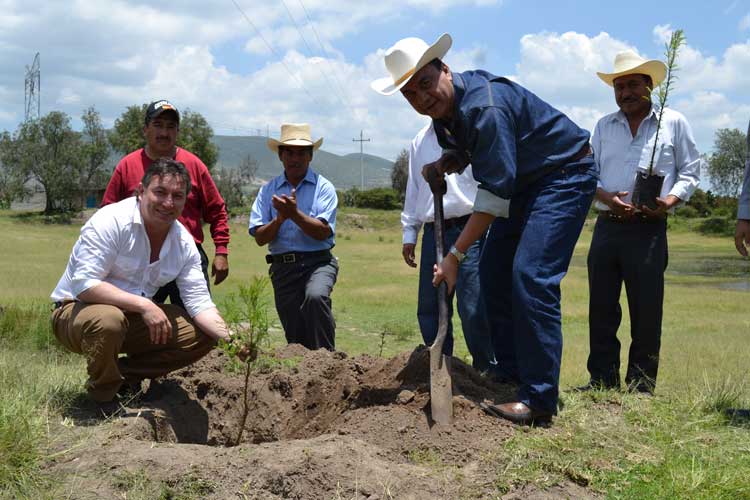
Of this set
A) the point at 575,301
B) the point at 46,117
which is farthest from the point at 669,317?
the point at 46,117

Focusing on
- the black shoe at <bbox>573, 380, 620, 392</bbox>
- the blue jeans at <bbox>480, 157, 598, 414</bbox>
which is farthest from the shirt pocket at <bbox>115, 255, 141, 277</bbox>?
the black shoe at <bbox>573, 380, 620, 392</bbox>

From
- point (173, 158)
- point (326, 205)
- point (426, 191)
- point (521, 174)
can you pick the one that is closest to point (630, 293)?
point (521, 174)

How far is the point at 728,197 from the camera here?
59875 mm

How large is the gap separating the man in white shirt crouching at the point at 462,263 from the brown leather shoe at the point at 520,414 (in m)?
1.07

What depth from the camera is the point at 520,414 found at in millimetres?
4699

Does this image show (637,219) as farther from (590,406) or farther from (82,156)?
(82,156)

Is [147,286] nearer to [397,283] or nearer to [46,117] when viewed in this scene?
[397,283]

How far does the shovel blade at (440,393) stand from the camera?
464 cm

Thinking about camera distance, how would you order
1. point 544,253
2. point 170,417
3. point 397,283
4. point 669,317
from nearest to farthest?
point 544,253 → point 170,417 → point 669,317 → point 397,283

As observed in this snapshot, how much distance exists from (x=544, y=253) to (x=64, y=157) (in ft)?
198

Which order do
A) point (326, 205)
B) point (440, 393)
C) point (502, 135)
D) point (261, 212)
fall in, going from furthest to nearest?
point (261, 212)
point (326, 205)
point (440, 393)
point (502, 135)

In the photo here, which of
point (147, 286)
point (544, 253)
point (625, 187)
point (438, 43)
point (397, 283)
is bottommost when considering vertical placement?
point (397, 283)

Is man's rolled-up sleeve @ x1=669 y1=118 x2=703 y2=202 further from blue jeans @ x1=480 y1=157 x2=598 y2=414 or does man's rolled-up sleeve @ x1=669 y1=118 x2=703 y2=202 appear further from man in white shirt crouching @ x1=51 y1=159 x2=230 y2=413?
man in white shirt crouching @ x1=51 y1=159 x2=230 y2=413

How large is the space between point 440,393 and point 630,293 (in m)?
2.03
